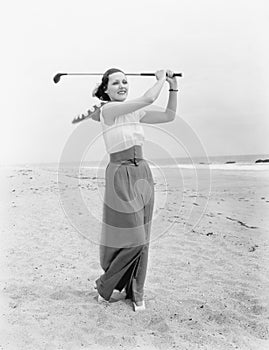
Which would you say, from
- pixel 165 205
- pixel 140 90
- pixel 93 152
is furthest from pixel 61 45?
pixel 165 205

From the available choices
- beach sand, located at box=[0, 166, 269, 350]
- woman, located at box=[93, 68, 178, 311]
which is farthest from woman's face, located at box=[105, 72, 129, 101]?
beach sand, located at box=[0, 166, 269, 350]

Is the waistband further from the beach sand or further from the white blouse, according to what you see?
the beach sand

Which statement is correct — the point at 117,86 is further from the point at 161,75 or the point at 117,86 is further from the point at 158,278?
the point at 158,278

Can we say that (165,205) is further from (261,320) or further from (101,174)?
(261,320)

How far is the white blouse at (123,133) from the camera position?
1.65 metres

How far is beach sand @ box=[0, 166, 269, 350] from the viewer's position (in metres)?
1.61

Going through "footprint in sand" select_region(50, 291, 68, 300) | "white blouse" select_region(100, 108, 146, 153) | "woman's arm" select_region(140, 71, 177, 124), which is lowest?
"footprint in sand" select_region(50, 291, 68, 300)

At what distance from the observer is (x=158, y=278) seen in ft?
6.88

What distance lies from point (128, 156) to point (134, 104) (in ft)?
0.66

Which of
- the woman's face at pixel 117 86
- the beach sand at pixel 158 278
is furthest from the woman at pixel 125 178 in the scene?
the beach sand at pixel 158 278

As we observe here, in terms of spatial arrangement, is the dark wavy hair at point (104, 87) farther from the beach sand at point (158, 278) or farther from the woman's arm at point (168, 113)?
the beach sand at point (158, 278)

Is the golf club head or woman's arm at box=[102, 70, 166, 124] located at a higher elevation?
the golf club head

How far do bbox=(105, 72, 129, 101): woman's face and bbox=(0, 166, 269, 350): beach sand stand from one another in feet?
1.22

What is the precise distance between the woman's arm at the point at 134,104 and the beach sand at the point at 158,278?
0.34 meters
